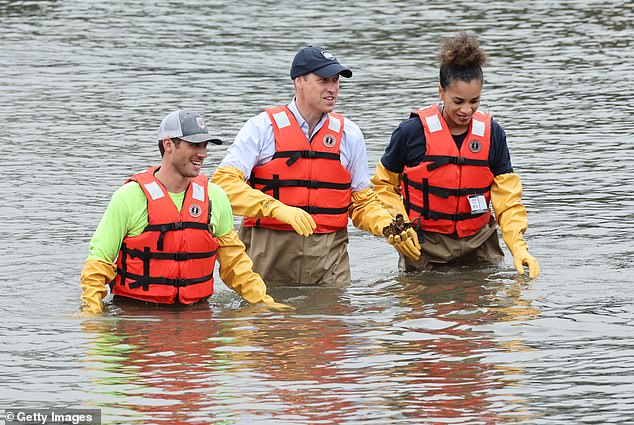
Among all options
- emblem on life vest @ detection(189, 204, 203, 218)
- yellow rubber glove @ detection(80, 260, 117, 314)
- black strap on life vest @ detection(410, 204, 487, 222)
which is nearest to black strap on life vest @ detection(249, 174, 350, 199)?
black strap on life vest @ detection(410, 204, 487, 222)

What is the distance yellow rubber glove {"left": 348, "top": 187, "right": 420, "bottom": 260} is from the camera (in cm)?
1002

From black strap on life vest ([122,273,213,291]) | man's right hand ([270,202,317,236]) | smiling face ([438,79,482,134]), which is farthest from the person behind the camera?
smiling face ([438,79,482,134])

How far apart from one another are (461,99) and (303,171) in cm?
120

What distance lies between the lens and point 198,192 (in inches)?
362

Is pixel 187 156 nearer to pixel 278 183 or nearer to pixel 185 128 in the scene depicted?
pixel 185 128

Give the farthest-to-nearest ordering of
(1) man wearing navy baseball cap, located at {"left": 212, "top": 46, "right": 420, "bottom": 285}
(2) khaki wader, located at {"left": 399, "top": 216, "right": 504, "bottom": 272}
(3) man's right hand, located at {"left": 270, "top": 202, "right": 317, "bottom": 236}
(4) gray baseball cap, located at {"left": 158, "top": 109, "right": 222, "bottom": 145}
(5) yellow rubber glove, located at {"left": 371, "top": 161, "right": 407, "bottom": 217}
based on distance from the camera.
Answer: (2) khaki wader, located at {"left": 399, "top": 216, "right": 504, "bottom": 272}
(5) yellow rubber glove, located at {"left": 371, "top": 161, "right": 407, "bottom": 217}
(1) man wearing navy baseball cap, located at {"left": 212, "top": 46, "right": 420, "bottom": 285}
(3) man's right hand, located at {"left": 270, "top": 202, "right": 317, "bottom": 236}
(4) gray baseball cap, located at {"left": 158, "top": 109, "right": 222, "bottom": 145}

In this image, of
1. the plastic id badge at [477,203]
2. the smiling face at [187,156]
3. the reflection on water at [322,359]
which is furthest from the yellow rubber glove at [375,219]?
the smiling face at [187,156]

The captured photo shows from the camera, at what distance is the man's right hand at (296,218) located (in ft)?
30.7

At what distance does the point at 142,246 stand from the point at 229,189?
0.83m

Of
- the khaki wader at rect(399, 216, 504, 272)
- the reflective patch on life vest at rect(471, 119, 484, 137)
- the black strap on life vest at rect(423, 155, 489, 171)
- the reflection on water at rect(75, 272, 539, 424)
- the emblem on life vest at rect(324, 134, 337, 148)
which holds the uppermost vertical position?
the reflective patch on life vest at rect(471, 119, 484, 137)

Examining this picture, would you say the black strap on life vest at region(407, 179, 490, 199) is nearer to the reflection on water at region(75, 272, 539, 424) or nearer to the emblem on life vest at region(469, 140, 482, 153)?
the emblem on life vest at region(469, 140, 482, 153)

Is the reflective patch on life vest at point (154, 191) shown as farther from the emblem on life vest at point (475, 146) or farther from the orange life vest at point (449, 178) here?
the emblem on life vest at point (475, 146)

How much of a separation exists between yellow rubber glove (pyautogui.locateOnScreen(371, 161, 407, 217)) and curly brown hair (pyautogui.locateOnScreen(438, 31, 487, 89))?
0.98m

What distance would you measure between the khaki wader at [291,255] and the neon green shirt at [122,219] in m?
0.95
